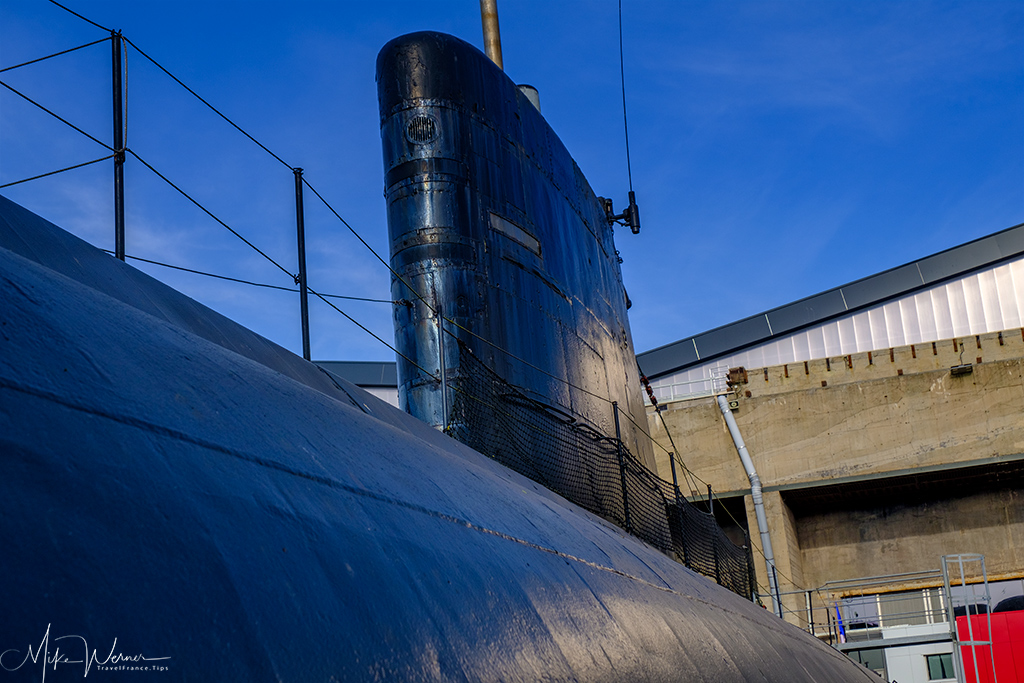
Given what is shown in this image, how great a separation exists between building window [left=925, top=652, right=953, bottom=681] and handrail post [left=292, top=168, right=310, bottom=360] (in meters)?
11.9

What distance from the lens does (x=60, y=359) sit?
72.4 inches

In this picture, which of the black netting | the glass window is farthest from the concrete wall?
the black netting

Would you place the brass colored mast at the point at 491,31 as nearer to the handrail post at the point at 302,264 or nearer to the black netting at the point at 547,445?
the black netting at the point at 547,445

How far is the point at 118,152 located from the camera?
3.48m

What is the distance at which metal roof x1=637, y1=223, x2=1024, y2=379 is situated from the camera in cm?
2662

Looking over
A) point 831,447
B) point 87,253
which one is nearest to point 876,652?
point 831,447

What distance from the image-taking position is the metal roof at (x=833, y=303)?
26.6 m

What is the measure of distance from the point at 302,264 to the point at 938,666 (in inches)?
481

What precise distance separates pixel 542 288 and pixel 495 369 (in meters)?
0.84

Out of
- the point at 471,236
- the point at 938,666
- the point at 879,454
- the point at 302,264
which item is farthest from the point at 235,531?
the point at 879,454

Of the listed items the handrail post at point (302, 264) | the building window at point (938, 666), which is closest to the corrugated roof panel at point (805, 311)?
the building window at point (938, 666)

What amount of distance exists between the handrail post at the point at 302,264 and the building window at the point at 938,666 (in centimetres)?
1191

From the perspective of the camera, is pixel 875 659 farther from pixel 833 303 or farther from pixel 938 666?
pixel 833 303

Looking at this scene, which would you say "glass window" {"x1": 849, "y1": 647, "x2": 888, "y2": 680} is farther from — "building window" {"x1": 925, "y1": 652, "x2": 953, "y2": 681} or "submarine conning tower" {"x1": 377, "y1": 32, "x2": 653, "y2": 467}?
"submarine conning tower" {"x1": 377, "y1": 32, "x2": 653, "y2": 467}
